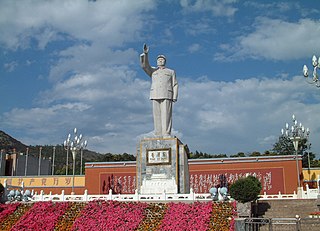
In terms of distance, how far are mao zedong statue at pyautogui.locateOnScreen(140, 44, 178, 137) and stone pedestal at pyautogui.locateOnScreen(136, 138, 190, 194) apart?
1.62ft

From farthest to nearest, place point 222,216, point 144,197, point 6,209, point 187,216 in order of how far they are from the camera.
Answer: point 6,209 → point 144,197 → point 187,216 → point 222,216

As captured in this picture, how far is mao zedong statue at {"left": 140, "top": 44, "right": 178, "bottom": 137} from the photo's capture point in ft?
42.5

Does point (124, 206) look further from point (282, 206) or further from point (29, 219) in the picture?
point (282, 206)

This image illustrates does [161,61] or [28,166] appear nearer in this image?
[161,61]

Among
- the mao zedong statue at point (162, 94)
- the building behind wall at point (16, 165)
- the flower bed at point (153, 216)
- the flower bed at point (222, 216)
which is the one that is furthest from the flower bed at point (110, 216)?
the building behind wall at point (16, 165)

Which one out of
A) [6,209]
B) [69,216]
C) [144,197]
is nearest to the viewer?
[69,216]

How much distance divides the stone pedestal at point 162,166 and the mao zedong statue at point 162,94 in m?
0.49

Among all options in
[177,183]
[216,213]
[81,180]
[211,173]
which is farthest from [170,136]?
[81,180]

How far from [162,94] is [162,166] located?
2.54m

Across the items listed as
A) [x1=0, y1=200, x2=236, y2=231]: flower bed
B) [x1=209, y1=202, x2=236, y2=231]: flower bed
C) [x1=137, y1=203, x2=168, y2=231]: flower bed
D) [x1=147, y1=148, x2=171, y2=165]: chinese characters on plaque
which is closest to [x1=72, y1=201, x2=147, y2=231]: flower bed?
[x1=0, y1=200, x2=236, y2=231]: flower bed

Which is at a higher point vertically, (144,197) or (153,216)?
(144,197)

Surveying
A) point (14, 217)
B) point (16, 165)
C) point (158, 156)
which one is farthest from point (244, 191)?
point (16, 165)

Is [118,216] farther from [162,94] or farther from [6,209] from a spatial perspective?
[162,94]

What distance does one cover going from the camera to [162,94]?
1302cm
